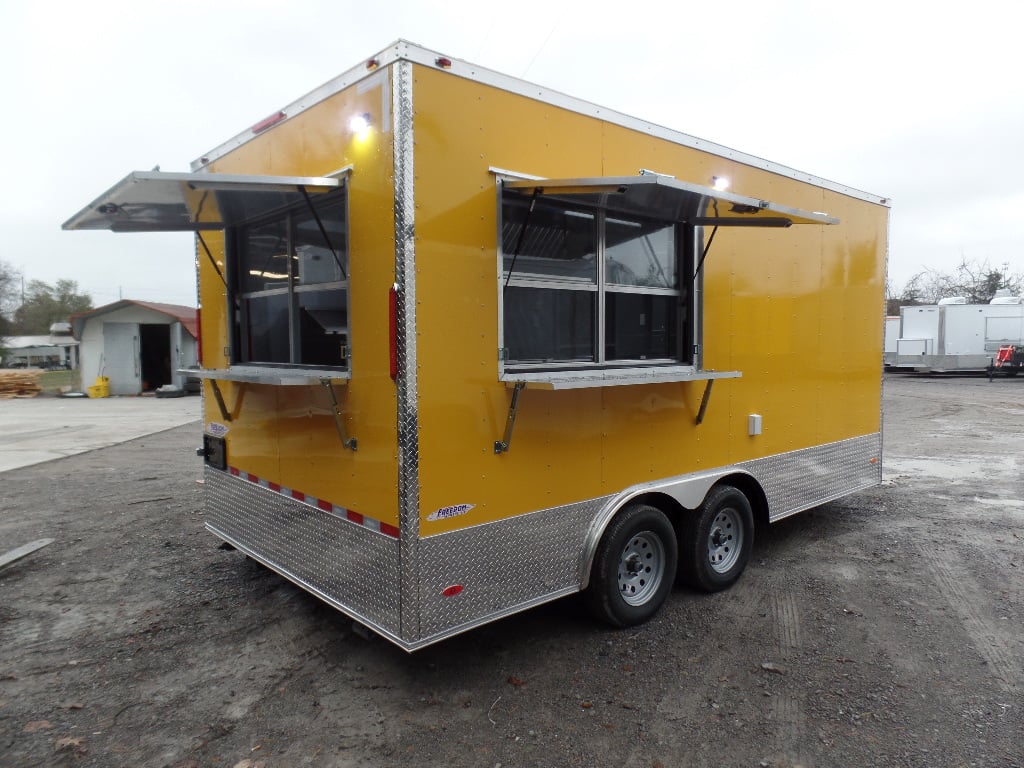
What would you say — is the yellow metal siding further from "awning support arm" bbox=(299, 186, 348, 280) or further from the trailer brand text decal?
"awning support arm" bbox=(299, 186, 348, 280)

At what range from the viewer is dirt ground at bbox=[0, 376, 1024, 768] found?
2.84m

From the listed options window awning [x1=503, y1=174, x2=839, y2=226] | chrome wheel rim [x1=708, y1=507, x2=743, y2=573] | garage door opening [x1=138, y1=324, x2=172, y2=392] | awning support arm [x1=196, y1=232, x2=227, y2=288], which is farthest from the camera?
garage door opening [x1=138, y1=324, x2=172, y2=392]

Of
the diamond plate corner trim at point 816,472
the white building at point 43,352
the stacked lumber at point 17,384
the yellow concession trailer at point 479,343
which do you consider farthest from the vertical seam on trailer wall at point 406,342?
the white building at point 43,352

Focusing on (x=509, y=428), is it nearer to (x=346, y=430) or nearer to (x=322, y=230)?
(x=346, y=430)

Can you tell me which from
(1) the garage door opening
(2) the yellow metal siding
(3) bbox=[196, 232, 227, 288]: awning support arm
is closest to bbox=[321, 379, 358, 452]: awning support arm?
(2) the yellow metal siding

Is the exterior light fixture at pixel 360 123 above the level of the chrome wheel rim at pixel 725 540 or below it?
above

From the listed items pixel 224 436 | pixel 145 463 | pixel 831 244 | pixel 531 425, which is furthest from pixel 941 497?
pixel 145 463

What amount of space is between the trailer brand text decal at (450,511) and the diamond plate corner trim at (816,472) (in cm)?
237

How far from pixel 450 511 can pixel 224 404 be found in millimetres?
2128

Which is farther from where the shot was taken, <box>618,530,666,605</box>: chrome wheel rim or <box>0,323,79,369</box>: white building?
<box>0,323,79,369</box>: white building

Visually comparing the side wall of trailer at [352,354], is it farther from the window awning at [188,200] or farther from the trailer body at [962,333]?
the trailer body at [962,333]

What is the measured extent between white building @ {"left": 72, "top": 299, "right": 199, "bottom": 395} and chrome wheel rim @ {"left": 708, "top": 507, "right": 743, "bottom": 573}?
19.8 m

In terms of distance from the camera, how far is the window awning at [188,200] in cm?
287

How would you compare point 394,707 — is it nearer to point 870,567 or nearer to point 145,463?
point 870,567
